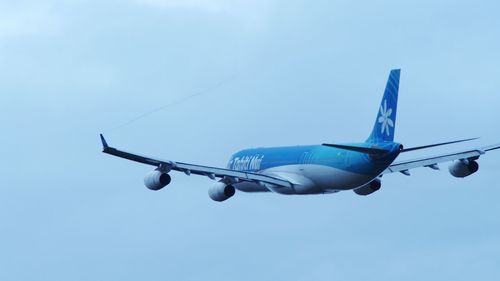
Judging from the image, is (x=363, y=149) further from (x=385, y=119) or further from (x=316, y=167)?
(x=316, y=167)

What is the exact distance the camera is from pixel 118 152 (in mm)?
95750

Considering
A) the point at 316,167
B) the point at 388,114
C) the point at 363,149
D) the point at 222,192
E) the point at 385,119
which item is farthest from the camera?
the point at 316,167

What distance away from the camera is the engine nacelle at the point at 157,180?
330ft

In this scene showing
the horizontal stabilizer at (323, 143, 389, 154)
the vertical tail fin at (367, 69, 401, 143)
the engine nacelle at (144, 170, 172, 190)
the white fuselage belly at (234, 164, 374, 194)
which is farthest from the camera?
the white fuselage belly at (234, 164, 374, 194)

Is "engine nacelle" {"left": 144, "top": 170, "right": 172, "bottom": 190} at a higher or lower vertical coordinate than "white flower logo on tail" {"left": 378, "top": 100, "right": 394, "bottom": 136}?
lower

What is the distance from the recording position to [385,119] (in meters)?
102

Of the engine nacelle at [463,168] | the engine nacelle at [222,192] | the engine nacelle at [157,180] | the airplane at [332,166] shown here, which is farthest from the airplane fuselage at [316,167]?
the engine nacelle at [157,180]

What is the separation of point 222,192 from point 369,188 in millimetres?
11185

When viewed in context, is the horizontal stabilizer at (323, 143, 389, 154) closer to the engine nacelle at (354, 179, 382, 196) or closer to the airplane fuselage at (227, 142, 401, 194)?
the airplane fuselage at (227, 142, 401, 194)

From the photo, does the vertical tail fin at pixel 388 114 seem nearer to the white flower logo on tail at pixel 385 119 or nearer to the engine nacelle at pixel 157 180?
the white flower logo on tail at pixel 385 119

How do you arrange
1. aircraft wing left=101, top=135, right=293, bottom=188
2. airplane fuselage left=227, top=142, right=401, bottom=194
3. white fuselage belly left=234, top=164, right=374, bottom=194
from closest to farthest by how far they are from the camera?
aircraft wing left=101, top=135, right=293, bottom=188 < airplane fuselage left=227, top=142, right=401, bottom=194 < white fuselage belly left=234, top=164, right=374, bottom=194

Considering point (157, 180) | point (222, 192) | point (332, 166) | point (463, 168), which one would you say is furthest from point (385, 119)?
point (157, 180)

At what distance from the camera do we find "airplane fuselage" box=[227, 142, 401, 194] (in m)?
101

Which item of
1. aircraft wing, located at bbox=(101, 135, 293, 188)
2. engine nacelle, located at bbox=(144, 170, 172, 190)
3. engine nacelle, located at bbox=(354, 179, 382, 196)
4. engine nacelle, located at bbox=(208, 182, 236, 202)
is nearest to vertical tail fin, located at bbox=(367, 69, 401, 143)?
engine nacelle, located at bbox=(354, 179, 382, 196)
